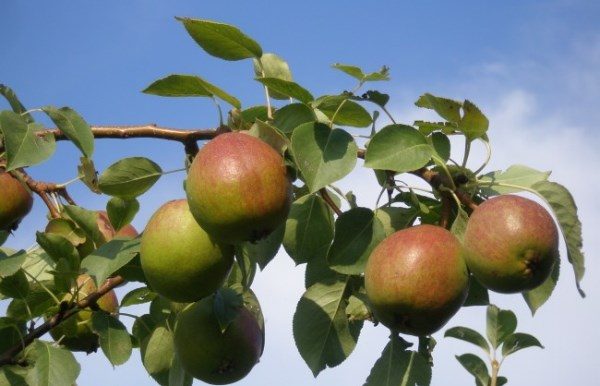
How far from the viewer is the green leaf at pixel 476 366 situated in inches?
173

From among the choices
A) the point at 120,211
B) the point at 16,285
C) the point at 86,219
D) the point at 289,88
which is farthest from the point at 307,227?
the point at 16,285

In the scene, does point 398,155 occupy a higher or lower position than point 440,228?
higher

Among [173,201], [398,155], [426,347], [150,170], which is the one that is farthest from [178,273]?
[426,347]

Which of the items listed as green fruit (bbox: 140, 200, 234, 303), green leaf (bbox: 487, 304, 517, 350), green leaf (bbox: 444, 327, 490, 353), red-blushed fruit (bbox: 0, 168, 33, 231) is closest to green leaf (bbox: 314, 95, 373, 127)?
green fruit (bbox: 140, 200, 234, 303)

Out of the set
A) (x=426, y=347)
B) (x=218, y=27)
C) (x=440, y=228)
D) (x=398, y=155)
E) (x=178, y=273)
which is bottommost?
(x=426, y=347)

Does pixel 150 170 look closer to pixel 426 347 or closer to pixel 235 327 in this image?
pixel 235 327

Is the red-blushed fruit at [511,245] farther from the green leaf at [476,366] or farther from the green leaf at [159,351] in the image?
the green leaf at [476,366]

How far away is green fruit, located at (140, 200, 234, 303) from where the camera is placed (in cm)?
195

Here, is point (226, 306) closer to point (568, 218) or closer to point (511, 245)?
point (511, 245)

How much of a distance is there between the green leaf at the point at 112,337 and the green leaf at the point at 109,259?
0.47m

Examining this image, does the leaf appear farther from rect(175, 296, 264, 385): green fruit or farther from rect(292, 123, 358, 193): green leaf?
rect(292, 123, 358, 193): green leaf

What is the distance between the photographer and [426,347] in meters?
2.40

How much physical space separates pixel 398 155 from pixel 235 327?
76 cm

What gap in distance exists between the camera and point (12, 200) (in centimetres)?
293
